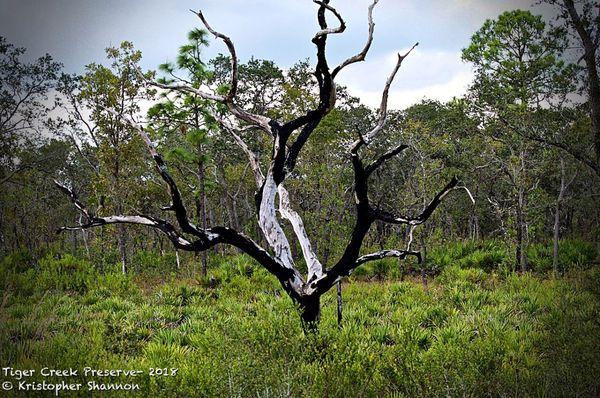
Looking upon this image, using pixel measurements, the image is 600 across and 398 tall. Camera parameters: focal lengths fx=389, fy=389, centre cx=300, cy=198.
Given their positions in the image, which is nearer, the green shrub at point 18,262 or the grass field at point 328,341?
the grass field at point 328,341

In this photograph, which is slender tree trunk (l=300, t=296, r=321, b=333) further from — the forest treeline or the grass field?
the forest treeline

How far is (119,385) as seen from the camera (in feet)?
12.3

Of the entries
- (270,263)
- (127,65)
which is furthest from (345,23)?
(127,65)

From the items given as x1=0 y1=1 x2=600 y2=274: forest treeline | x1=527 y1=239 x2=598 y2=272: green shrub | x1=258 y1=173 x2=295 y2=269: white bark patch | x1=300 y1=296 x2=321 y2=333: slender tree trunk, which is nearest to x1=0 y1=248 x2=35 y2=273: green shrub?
x1=0 y1=1 x2=600 y2=274: forest treeline

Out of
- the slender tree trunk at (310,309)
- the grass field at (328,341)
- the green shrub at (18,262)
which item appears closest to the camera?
the grass field at (328,341)

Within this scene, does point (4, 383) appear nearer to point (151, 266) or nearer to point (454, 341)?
point (454, 341)

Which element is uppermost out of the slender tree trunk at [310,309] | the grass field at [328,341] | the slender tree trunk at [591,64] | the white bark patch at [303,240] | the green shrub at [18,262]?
the slender tree trunk at [591,64]

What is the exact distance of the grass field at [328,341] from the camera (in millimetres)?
3951

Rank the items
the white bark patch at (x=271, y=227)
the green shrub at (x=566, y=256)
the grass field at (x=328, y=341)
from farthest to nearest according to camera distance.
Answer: the green shrub at (x=566, y=256) < the white bark patch at (x=271, y=227) < the grass field at (x=328, y=341)

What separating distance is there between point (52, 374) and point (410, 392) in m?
3.67

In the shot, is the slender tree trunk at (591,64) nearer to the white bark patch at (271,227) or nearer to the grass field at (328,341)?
the grass field at (328,341)

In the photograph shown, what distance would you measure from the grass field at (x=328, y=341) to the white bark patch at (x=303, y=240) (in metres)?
0.66

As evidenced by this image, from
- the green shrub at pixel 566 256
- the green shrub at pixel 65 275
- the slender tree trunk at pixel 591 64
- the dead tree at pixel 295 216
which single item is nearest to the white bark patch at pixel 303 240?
the dead tree at pixel 295 216

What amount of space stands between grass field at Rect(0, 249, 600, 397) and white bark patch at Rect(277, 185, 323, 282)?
0.66 meters
